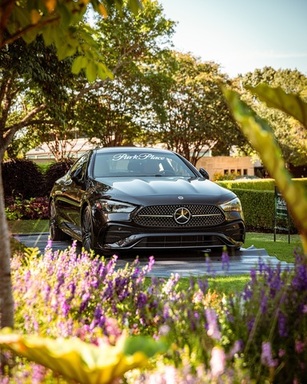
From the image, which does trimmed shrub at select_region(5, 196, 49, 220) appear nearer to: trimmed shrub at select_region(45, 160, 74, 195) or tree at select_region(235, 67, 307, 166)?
trimmed shrub at select_region(45, 160, 74, 195)

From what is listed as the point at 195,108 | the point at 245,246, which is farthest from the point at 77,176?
the point at 195,108

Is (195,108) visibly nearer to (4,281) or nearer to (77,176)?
(77,176)

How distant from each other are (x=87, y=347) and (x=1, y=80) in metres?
26.7

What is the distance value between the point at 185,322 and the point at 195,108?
51230mm

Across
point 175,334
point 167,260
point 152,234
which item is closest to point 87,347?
point 175,334

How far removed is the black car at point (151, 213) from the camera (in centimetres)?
909

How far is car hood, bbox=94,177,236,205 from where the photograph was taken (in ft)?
30.0

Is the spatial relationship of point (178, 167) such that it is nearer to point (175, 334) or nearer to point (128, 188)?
point (128, 188)

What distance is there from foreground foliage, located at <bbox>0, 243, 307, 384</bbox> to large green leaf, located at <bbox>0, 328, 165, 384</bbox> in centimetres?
54

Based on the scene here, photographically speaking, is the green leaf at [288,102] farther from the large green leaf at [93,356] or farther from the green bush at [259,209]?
the green bush at [259,209]

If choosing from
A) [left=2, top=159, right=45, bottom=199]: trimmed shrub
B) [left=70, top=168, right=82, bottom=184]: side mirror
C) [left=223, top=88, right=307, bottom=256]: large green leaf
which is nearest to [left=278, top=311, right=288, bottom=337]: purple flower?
[left=223, top=88, right=307, bottom=256]: large green leaf

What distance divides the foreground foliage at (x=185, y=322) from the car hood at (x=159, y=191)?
439cm

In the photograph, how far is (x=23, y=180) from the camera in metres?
25.1

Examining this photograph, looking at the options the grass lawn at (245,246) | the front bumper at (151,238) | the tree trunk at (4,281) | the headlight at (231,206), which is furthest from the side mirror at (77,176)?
the tree trunk at (4,281)
